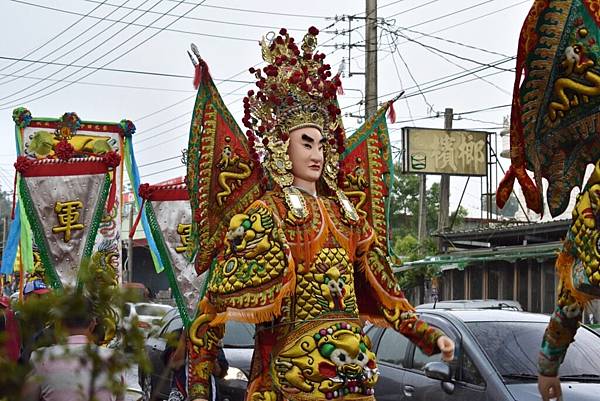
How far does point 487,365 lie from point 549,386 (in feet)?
7.62

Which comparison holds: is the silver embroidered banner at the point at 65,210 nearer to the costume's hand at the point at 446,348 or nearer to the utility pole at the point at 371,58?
the costume's hand at the point at 446,348

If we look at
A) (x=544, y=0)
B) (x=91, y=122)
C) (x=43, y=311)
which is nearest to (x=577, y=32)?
(x=544, y=0)

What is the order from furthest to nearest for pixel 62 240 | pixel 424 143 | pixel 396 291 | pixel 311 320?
A: 1. pixel 424 143
2. pixel 62 240
3. pixel 396 291
4. pixel 311 320

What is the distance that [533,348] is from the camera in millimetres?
6531

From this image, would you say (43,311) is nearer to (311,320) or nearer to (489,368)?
(311,320)

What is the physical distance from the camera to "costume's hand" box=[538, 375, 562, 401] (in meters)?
3.94

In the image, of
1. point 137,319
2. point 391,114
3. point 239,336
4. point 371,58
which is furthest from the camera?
point 371,58

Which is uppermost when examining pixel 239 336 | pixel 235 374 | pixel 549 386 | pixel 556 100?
pixel 556 100

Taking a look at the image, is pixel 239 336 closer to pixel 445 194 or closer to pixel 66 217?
pixel 66 217

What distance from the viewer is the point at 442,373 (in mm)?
6332

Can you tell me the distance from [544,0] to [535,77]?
0.31 meters

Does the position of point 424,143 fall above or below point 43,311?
above

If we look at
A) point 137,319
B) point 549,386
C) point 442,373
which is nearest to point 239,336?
point 442,373

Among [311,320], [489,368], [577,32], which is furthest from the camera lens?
[489,368]
